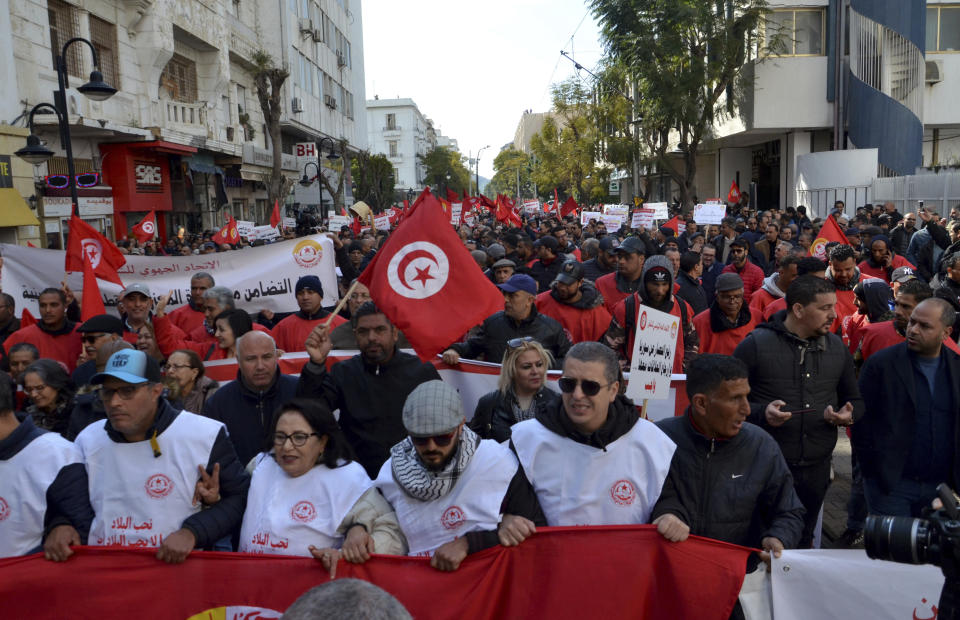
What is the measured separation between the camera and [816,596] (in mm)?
3217

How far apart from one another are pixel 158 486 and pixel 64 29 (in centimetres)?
1821

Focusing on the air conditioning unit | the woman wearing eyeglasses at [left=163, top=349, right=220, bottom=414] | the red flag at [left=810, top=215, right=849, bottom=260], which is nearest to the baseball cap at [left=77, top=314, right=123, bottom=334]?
the woman wearing eyeglasses at [left=163, top=349, right=220, bottom=414]

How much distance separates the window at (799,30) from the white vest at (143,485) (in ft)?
102

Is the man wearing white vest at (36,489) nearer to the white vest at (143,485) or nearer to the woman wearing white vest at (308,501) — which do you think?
the white vest at (143,485)

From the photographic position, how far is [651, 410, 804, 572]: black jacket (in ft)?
11.1

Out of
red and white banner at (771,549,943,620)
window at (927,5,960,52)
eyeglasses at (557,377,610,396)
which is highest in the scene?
window at (927,5,960,52)

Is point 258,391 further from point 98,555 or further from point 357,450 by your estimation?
point 98,555

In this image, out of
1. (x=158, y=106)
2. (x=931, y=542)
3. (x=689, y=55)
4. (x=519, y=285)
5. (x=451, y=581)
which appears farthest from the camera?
(x=689, y=55)

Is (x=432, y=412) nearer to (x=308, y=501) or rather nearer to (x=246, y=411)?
(x=308, y=501)

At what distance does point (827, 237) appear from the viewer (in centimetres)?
969

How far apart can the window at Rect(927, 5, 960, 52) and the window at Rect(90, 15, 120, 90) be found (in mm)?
28559

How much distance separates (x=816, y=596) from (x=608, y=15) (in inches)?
1343

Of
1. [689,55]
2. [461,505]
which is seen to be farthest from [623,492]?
[689,55]

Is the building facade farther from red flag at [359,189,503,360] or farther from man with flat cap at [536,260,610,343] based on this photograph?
red flag at [359,189,503,360]
